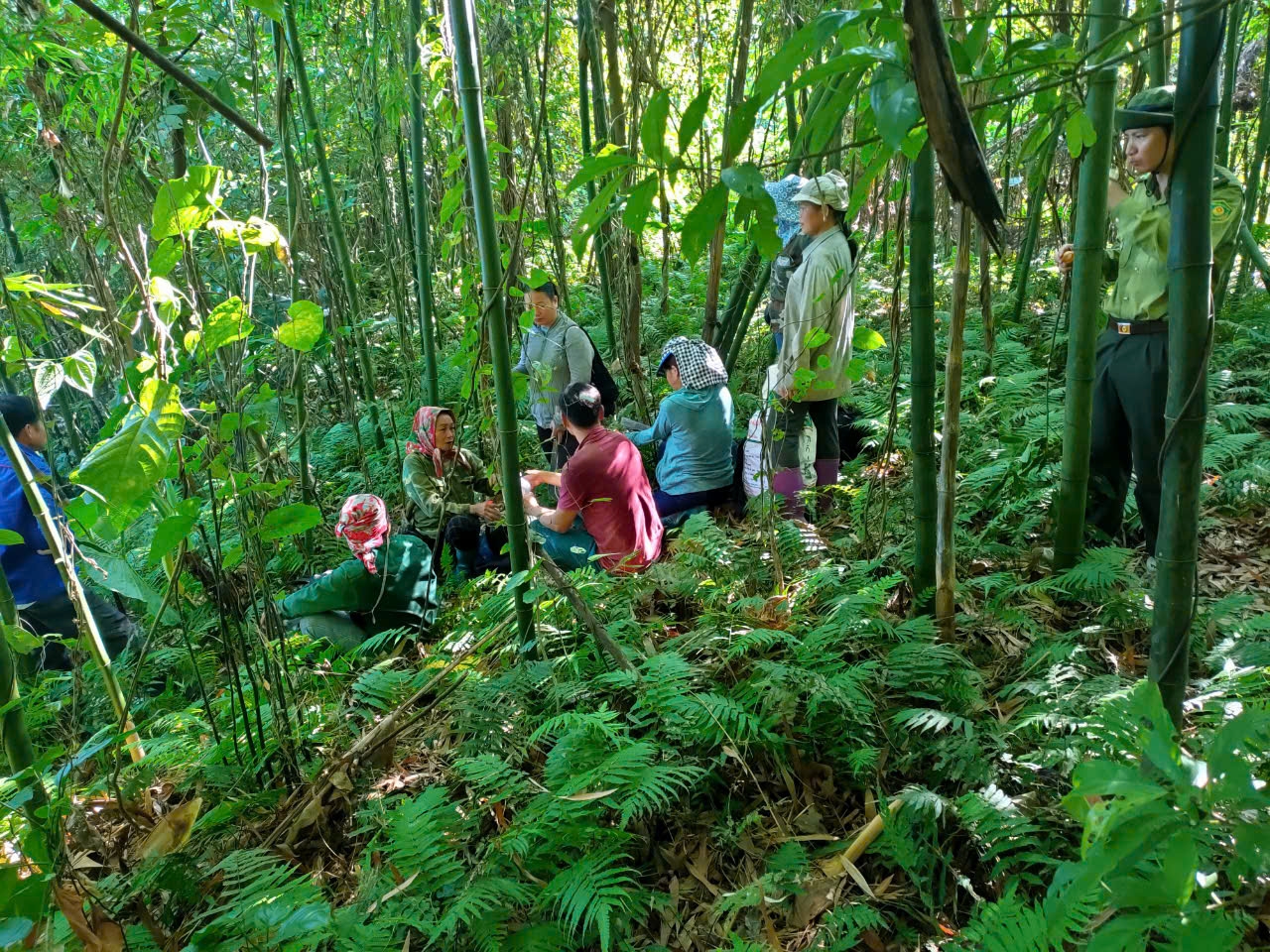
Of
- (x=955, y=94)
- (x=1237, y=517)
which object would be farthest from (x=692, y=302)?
(x=955, y=94)

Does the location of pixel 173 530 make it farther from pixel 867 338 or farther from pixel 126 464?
pixel 867 338

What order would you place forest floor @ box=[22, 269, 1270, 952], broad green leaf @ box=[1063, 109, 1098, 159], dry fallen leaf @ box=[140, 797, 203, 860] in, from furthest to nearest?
dry fallen leaf @ box=[140, 797, 203, 860]
forest floor @ box=[22, 269, 1270, 952]
broad green leaf @ box=[1063, 109, 1098, 159]

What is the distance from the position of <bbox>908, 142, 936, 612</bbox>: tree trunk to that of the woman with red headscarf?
222 cm

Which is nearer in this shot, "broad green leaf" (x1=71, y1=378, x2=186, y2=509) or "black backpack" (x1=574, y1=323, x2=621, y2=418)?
"broad green leaf" (x1=71, y1=378, x2=186, y2=509)

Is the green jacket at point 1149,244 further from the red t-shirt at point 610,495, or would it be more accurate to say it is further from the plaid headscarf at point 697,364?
the red t-shirt at point 610,495

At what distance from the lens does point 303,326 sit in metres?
1.71

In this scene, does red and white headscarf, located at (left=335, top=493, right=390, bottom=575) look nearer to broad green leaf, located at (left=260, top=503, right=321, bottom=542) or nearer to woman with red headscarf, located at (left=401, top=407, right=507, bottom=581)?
woman with red headscarf, located at (left=401, top=407, right=507, bottom=581)

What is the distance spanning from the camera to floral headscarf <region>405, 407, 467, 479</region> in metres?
3.94

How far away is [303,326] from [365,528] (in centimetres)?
146

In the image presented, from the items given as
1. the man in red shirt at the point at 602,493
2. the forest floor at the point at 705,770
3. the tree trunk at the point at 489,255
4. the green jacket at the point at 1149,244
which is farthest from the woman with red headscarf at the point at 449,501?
the green jacket at the point at 1149,244

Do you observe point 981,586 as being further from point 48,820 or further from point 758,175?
point 48,820

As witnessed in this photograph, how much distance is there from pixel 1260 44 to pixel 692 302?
7.36 m

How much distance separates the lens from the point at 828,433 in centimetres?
394

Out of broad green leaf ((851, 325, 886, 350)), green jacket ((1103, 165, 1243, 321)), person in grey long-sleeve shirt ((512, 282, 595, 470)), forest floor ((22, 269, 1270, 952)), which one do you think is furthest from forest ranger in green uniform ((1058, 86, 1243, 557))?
person in grey long-sleeve shirt ((512, 282, 595, 470))
